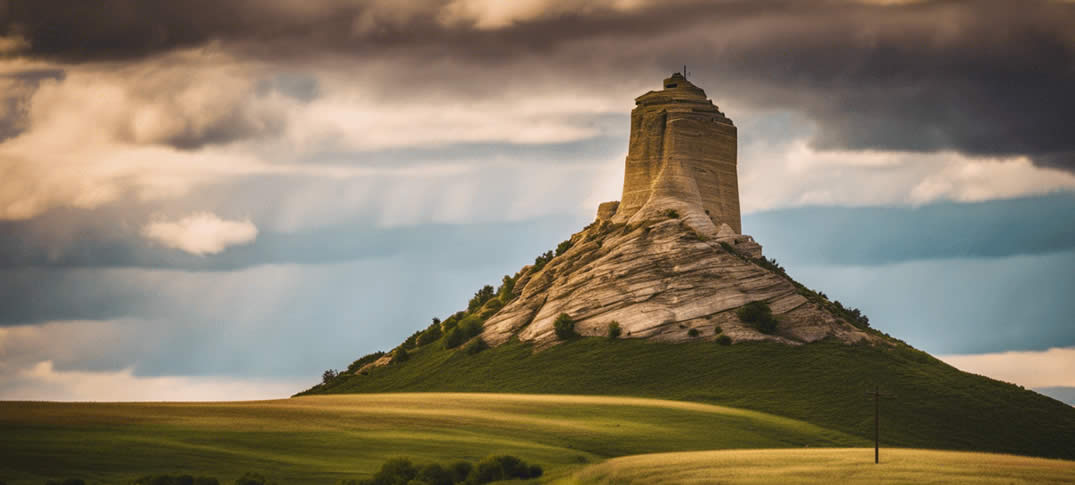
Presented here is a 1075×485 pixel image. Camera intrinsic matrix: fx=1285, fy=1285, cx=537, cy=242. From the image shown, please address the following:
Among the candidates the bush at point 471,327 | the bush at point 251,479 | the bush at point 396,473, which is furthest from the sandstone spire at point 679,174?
the bush at point 251,479

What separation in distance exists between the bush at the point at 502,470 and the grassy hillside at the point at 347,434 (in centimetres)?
207

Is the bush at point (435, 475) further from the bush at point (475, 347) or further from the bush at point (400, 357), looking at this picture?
the bush at point (400, 357)

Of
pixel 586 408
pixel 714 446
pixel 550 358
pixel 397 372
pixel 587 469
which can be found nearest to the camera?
pixel 587 469

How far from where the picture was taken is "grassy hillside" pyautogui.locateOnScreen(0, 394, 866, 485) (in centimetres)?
8112

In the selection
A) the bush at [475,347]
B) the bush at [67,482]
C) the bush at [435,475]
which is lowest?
the bush at [67,482]

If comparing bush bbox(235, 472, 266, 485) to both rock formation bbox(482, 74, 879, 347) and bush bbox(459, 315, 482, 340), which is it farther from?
bush bbox(459, 315, 482, 340)

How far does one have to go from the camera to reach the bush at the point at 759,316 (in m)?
167

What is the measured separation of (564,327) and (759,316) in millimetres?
26086

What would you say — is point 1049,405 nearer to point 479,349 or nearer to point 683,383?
point 683,383

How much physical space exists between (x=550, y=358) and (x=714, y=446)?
54.8 m

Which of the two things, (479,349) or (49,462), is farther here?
(479,349)

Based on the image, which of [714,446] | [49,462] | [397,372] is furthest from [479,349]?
[49,462]

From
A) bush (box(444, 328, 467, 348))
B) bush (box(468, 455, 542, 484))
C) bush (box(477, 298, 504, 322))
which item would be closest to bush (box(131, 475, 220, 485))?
bush (box(468, 455, 542, 484))

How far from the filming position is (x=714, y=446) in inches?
4535
